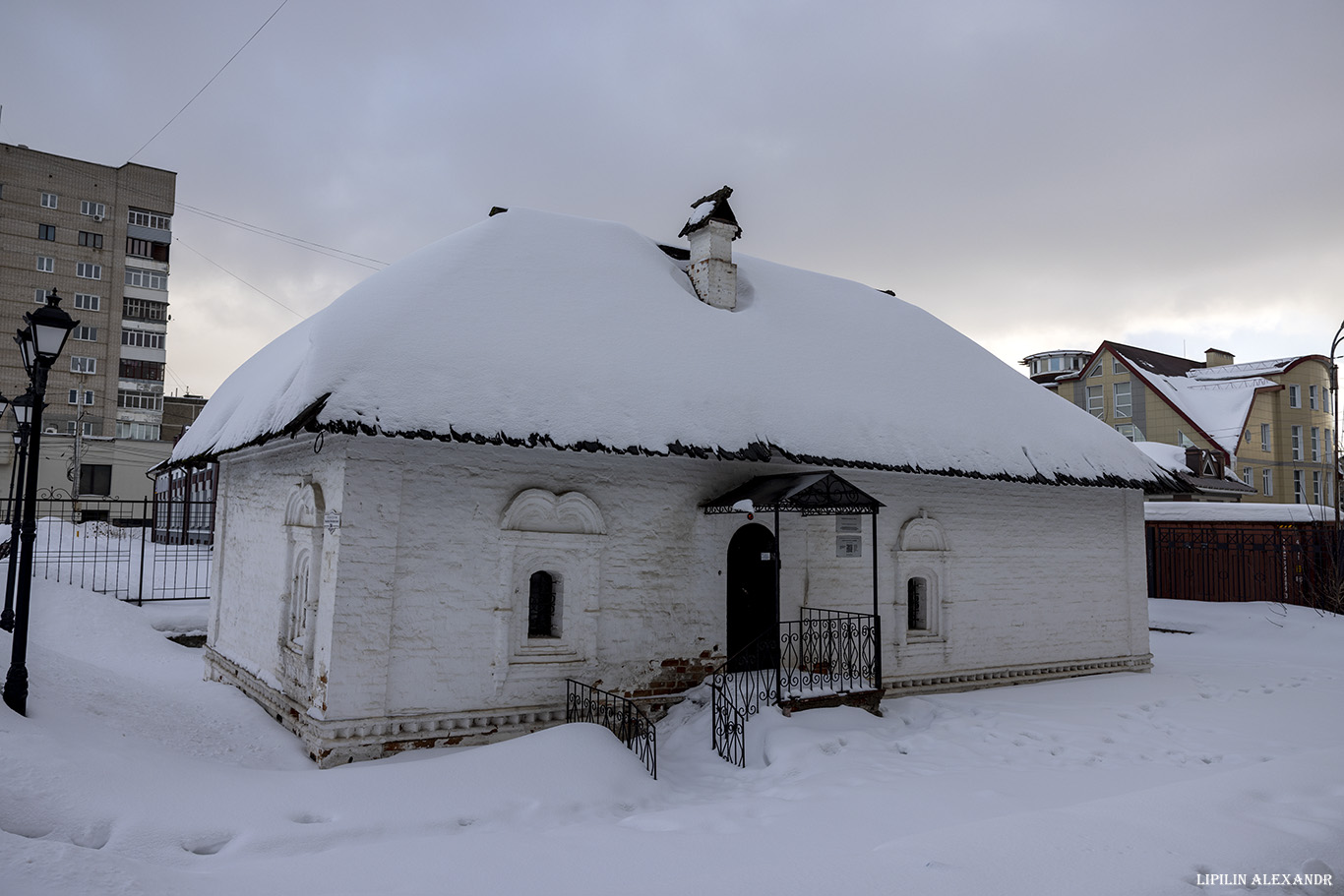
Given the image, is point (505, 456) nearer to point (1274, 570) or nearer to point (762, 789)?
point (762, 789)

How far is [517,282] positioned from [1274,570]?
667 inches

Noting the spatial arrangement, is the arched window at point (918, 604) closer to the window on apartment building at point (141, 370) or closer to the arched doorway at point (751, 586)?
the arched doorway at point (751, 586)

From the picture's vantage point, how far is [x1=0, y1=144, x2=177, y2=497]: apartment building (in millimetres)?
38906

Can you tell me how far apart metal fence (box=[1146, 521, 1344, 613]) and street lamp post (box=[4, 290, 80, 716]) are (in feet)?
67.2

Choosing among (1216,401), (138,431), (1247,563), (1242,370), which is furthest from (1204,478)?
(138,431)

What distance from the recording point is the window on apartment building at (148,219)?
41812mm

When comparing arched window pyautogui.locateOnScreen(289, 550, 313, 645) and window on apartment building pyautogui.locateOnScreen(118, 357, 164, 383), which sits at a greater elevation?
window on apartment building pyautogui.locateOnScreen(118, 357, 164, 383)

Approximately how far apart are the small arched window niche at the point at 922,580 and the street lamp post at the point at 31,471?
30.4 feet

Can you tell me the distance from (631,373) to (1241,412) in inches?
1286

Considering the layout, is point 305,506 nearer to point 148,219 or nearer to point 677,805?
point 677,805

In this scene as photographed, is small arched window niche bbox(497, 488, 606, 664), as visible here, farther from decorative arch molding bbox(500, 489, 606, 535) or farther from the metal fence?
the metal fence

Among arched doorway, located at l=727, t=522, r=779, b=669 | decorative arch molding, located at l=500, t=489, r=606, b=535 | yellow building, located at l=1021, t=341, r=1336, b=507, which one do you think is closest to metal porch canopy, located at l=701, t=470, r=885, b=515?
arched doorway, located at l=727, t=522, r=779, b=669

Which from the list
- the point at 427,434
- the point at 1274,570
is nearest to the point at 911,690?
the point at 427,434

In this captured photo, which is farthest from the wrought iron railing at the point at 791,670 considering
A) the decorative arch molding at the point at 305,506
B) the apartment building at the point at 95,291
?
the apartment building at the point at 95,291
